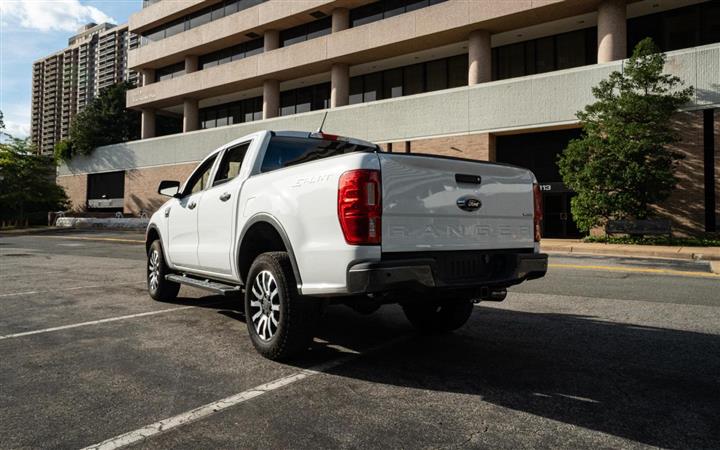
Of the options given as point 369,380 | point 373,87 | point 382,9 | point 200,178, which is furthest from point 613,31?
point 369,380

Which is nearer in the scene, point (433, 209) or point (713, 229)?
point (433, 209)

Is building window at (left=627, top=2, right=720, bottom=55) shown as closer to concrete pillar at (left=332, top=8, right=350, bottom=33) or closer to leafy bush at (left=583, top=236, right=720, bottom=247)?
leafy bush at (left=583, top=236, right=720, bottom=247)

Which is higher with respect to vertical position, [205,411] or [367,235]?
[367,235]

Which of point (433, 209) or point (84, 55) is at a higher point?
point (84, 55)

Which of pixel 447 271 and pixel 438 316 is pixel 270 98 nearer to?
pixel 438 316

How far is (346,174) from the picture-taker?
131 inches

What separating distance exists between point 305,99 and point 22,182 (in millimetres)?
24795

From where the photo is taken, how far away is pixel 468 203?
3795 millimetres

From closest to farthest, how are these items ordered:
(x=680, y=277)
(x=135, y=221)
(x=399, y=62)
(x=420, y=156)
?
(x=420, y=156) → (x=680, y=277) → (x=399, y=62) → (x=135, y=221)

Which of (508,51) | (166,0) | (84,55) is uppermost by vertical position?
(84,55)

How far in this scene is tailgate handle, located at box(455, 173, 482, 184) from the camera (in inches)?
148

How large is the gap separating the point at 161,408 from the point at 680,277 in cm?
993

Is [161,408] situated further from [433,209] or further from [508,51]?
[508,51]

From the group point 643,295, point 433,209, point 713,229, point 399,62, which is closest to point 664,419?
point 433,209
